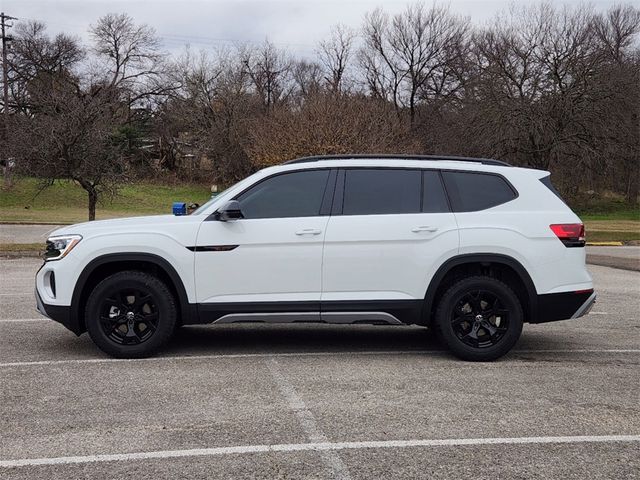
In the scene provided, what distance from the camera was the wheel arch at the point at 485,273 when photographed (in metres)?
6.17

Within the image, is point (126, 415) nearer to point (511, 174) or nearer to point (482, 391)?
point (482, 391)

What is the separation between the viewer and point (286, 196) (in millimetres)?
6316

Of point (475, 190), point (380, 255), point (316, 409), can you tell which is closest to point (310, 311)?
point (380, 255)

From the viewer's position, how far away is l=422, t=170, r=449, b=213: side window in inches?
249

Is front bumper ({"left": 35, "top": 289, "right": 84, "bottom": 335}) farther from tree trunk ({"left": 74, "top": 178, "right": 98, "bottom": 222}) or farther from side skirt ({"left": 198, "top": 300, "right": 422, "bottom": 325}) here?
tree trunk ({"left": 74, "top": 178, "right": 98, "bottom": 222})

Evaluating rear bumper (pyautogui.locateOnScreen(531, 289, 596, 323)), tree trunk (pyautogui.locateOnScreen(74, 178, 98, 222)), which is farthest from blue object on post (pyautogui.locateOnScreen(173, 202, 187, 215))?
tree trunk (pyautogui.locateOnScreen(74, 178, 98, 222))

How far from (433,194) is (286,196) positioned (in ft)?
4.62

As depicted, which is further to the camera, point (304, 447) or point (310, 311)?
point (310, 311)

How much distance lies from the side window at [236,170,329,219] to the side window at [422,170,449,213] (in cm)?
96

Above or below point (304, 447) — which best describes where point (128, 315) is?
above

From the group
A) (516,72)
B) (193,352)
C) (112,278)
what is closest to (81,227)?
(112,278)

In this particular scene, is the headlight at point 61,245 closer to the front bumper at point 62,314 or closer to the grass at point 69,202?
the front bumper at point 62,314

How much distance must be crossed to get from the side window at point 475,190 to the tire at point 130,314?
2.84 meters

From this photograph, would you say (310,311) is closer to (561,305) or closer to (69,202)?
(561,305)
